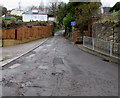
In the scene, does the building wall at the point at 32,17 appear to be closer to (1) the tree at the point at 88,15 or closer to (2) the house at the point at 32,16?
(2) the house at the point at 32,16

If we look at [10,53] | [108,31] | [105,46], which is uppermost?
[108,31]

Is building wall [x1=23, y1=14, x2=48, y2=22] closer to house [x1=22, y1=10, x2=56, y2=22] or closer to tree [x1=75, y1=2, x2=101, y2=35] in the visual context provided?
house [x1=22, y1=10, x2=56, y2=22]

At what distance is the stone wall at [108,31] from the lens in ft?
40.2

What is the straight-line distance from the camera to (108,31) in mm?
13977

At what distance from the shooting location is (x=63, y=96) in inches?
184

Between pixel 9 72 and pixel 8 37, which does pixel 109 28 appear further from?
pixel 8 37

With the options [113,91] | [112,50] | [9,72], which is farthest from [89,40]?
[113,91]

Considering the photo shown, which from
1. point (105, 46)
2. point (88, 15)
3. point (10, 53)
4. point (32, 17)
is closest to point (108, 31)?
point (105, 46)

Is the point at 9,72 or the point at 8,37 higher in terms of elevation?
the point at 8,37

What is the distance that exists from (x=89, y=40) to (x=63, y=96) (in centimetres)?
1235

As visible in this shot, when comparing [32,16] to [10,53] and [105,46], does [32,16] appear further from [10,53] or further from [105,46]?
[105,46]

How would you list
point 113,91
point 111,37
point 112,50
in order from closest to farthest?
point 113,91, point 112,50, point 111,37

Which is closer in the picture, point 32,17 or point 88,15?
point 88,15

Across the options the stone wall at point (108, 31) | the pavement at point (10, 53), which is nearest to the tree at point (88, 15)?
the stone wall at point (108, 31)
